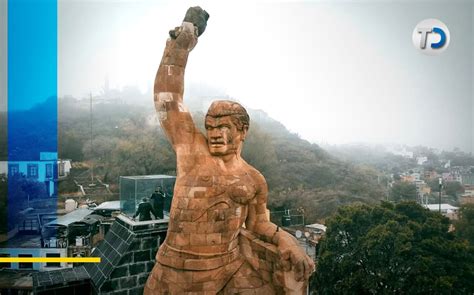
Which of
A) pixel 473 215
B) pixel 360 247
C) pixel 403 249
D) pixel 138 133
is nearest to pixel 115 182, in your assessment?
pixel 138 133

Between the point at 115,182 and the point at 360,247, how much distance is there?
11666mm

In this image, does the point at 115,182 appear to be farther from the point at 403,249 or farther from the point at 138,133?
the point at 403,249

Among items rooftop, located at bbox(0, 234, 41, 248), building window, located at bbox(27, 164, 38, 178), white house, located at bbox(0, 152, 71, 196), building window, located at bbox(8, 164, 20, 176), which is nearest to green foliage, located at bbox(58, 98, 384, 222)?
white house, located at bbox(0, 152, 71, 196)

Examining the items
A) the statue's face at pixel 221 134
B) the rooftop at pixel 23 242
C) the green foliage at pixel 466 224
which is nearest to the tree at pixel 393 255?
the green foliage at pixel 466 224

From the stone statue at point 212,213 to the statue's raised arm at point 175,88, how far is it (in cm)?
1

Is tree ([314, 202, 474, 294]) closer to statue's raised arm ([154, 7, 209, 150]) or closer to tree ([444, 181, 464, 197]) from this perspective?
tree ([444, 181, 464, 197])

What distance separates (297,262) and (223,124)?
1587 millimetres

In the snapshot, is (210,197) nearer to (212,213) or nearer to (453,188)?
(212,213)

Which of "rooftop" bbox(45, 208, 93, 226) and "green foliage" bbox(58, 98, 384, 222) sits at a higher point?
"green foliage" bbox(58, 98, 384, 222)

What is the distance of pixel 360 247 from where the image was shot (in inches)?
504

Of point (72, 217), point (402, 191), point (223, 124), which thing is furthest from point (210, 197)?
point (402, 191)

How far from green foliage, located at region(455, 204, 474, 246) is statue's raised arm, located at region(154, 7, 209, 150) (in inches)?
588

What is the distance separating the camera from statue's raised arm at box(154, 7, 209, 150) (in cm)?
366

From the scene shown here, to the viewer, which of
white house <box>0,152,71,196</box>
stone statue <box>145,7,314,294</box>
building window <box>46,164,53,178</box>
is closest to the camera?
stone statue <box>145,7,314,294</box>
